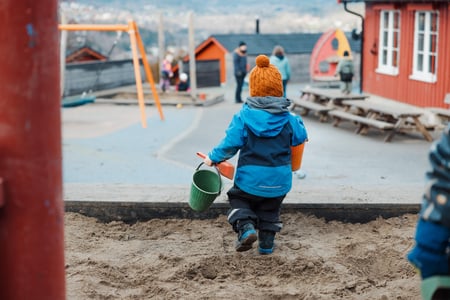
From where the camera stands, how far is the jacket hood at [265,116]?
598 centimetres

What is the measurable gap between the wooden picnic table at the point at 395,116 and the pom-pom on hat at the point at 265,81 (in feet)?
28.5

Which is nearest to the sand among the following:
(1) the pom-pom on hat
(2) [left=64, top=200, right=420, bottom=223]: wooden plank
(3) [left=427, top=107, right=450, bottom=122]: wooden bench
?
(2) [left=64, top=200, right=420, bottom=223]: wooden plank

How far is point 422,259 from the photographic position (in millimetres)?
3066

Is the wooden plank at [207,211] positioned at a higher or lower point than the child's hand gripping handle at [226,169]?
lower

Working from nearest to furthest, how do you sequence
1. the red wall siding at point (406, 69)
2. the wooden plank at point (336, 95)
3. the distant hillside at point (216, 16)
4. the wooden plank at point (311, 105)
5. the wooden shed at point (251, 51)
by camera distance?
the red wall siding at point (406, 69), the wooden plank at point (311, 105), the wooden plank at point (336, 95), the wooden shed at point (251, 51), the distant hillside at point (216, 16)

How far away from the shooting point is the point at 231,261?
5.83 m

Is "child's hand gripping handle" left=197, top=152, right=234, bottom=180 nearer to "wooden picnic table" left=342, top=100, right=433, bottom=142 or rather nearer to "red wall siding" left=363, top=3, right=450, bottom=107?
"wooden picnic table" left=342, top=100, right=433, bottom=142

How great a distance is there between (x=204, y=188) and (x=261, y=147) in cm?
77

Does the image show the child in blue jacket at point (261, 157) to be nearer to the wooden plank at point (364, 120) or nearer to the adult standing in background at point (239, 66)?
the wooden plank at point (364, 120)

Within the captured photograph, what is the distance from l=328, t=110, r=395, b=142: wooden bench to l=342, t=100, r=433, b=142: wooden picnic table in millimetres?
171

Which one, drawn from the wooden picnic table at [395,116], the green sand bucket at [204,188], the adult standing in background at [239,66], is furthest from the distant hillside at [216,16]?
the green sand bucket at [204,188]

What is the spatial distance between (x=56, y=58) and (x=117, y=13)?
126408 millimetres

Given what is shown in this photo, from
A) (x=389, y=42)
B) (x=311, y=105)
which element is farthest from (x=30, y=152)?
(x=389, y=42)

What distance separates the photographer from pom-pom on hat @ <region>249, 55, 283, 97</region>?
20.0ft
